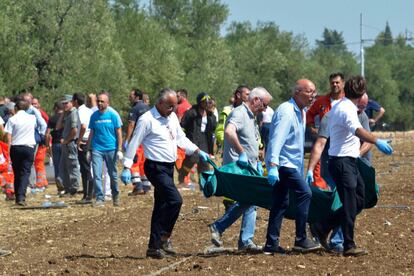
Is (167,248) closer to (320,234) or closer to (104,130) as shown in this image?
(320,234)

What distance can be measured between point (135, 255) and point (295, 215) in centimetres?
189

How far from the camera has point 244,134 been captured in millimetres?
12375

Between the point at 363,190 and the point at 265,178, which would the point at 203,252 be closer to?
the point at 265,178

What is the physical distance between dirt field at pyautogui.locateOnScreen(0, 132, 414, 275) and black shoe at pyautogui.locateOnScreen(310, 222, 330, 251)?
44 centimetres

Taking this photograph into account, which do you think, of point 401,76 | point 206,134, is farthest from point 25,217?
point 401,76

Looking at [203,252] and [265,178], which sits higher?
[265,178]

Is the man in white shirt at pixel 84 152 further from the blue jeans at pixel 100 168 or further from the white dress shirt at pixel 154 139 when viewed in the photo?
→ the white dress shirt at pixel 154 139

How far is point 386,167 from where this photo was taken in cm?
3203

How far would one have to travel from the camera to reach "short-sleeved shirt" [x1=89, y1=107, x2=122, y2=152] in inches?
747

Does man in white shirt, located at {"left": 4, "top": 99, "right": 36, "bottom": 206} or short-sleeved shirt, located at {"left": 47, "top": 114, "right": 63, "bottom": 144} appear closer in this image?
man in white shirt, located at {"left": 4, "top": 99, "right": 36, "bottom": 206}

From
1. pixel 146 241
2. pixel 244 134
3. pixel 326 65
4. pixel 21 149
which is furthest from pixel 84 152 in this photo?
pixel 326 65

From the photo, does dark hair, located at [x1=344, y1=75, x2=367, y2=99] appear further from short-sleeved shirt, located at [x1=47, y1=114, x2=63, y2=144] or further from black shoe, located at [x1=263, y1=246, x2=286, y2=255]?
short-sleeved shirt, located at [x1=47, y1=114, x2=63, y2=144]

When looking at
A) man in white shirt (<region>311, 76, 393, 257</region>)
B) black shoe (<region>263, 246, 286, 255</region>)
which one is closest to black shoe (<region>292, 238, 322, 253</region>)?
black shoe (<region>263, 246, 286, 255</region>)

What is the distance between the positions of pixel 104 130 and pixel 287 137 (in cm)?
765
